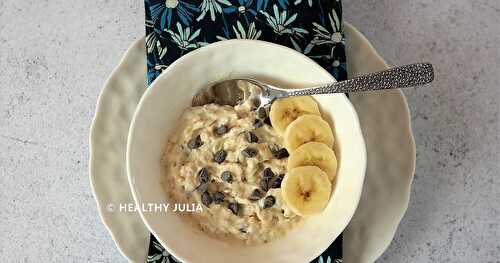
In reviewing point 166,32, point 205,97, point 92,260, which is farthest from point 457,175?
point 92,260

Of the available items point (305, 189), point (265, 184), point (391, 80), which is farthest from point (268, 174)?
point (391, 80)

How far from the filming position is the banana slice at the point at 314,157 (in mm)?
1947

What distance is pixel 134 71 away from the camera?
2.13 metres

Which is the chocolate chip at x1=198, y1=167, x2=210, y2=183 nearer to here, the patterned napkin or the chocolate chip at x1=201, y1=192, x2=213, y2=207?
the chocolate chip at x1=201, y1=192, x2=213, y2=207

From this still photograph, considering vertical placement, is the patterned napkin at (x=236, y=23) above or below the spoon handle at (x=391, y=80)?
above

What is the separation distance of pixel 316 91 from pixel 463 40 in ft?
2.66

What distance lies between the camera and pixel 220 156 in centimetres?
200

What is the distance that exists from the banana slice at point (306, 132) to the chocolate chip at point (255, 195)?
0.19m

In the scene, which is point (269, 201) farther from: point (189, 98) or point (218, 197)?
point (189, 98)

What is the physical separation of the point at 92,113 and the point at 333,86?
3.35 ft

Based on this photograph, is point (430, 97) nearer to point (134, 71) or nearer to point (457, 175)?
point (457, 175)

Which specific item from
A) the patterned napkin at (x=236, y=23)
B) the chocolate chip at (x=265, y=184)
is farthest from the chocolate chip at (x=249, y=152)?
the patterned napkin at (x=236, y=23)

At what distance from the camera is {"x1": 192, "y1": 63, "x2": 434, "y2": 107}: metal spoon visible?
1831 millimetres

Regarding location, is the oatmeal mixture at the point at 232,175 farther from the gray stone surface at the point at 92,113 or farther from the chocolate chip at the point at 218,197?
the gray stone surface at the point at 92,113
